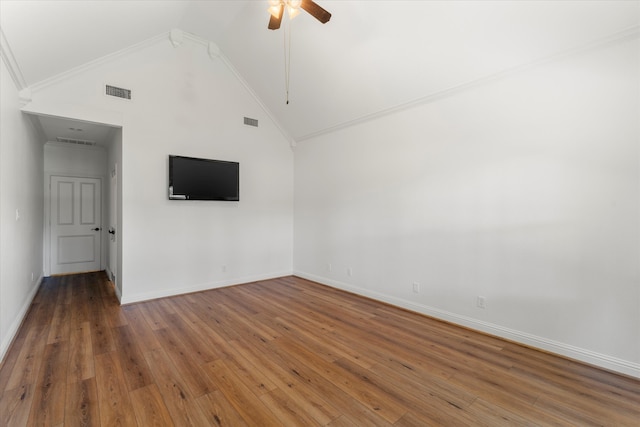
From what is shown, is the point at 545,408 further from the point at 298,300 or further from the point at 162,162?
the point at 162,162

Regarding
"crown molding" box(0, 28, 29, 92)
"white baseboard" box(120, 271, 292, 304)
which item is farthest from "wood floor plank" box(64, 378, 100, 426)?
"crown molding" box(0, 28, 29, 92)

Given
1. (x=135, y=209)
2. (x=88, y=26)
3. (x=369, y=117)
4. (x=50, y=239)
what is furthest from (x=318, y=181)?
(x=50, y=239)

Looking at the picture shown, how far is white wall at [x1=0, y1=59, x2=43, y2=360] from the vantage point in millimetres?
2629

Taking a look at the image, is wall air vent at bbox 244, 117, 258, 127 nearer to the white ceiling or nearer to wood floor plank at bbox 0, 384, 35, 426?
the white ceiling

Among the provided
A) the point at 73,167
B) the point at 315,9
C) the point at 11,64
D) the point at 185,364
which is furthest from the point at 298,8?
the point at 73,167

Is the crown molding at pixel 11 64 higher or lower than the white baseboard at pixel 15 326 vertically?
higher

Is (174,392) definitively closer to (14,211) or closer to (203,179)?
(14,211)

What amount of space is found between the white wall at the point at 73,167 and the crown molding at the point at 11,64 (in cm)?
326

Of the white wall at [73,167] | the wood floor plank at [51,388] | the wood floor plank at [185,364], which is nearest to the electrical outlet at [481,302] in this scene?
the wood floor plank at [185,364]

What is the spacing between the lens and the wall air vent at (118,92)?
3870 millimetres

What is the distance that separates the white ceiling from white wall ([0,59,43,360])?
511 millimetres

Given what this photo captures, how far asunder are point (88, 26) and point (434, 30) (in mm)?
3603

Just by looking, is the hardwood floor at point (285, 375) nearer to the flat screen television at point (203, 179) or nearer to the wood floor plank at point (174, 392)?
the wood floor plank at point (174, 392)

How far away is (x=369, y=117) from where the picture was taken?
170 inches
